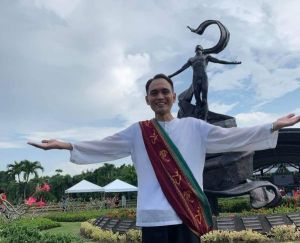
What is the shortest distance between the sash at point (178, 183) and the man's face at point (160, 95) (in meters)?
0.14

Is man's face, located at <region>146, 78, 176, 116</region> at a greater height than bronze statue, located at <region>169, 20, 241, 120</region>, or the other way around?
bronze statue, located at <region>169, 20, 241, 120</region>

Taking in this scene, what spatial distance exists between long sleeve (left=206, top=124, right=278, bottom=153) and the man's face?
300 millimetres

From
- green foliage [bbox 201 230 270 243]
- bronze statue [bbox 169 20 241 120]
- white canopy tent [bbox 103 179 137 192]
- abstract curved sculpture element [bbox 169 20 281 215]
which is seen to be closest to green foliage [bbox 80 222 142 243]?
green foliage [bbox 201 230 270 243]

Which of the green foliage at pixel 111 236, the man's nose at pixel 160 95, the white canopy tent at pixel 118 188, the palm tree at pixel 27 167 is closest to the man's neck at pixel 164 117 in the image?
the man's nose at pixel 160 95

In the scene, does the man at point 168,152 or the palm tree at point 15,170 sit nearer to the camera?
the man at point 168,152

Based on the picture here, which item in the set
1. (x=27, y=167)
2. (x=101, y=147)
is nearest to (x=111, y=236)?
(x=101, y=147)

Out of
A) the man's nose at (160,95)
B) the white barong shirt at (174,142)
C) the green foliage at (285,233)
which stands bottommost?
the green foliage at (285,233)

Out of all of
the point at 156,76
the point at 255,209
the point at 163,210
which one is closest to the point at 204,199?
the point at 163,210

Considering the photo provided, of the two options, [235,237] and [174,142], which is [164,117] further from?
[235,237]

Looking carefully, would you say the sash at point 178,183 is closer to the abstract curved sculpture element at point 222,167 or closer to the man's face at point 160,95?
the man's face at point 160,95

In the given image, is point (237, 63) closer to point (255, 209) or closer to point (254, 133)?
point (255, 209)

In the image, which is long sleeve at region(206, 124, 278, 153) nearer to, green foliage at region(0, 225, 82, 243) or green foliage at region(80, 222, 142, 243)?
green foliage at region(0, 225, 82, 243)

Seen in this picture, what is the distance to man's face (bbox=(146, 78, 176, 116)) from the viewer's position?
112 inches

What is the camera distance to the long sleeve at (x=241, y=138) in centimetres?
271
